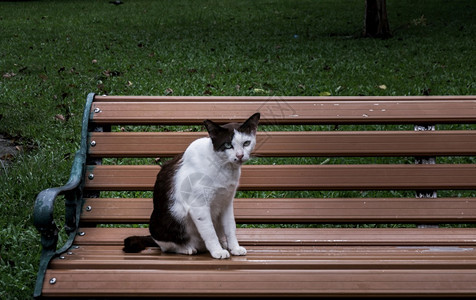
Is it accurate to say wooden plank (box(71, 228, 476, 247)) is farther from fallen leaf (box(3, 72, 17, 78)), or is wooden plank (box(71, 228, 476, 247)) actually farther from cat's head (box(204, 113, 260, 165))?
fallen leaf (box(3, 72, 17, 78))

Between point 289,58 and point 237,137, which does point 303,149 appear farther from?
point 289,58

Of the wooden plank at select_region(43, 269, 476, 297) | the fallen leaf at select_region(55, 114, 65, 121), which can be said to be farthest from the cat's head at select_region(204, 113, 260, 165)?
the fallen leaf at select_region(55, 114, 65, 121)

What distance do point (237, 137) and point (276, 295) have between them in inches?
26.4

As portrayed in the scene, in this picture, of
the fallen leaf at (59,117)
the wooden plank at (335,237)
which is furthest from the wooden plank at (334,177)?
the fallen leaf at (59,117)

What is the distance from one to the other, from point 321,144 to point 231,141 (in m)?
0.87

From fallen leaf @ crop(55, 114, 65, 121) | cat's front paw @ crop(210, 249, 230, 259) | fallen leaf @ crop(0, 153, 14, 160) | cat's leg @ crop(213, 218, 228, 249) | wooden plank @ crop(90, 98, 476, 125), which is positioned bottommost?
fallen leaf @ crop(55, 114, 65, 121)

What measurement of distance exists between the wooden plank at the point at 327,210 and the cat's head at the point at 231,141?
697 mm

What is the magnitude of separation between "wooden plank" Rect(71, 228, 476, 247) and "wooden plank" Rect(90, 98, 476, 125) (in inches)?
23.9

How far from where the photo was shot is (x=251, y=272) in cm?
224

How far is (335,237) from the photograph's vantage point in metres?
2.96

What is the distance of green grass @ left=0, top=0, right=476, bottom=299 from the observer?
443 cm

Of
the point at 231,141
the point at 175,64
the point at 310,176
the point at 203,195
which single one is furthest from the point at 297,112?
the point at 175,64

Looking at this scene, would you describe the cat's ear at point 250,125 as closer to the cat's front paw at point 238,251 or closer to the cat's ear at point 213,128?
the cat's ear at point 213,128

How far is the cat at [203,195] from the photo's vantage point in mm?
2459
